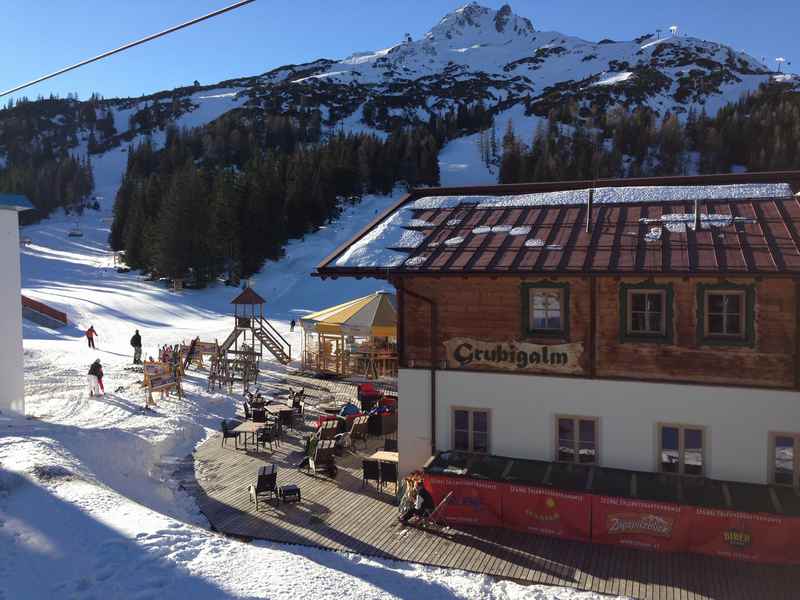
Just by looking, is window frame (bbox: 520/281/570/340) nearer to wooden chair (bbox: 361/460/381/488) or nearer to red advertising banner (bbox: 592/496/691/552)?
red advertising banner (bbox: 592/496/691/552)

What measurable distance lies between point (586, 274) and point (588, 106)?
12429 centimetres

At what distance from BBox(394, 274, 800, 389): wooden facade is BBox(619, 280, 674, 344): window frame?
0.02 m

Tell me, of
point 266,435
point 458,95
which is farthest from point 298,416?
point 458,95

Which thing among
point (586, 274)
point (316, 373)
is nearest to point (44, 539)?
point (586, 274)

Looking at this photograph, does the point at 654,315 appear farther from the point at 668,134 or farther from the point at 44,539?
the point at 668,134

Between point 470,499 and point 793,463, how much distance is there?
→ 541cm

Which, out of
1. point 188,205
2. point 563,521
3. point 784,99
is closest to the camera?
point 563,521

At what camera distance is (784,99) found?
10388 centimetres

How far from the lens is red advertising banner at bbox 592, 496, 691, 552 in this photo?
384 inches

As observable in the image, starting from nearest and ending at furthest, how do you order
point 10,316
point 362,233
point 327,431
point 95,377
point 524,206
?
point 362,233, point 524,206, point 327,431, point 10,316, point 95,377

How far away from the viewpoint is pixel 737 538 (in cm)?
939

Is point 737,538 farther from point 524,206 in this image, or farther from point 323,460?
point 323,460

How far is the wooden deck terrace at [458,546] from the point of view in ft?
29.3

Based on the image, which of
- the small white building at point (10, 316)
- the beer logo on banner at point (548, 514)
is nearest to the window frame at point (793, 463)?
the beer logo on banner at point (548, 514)
